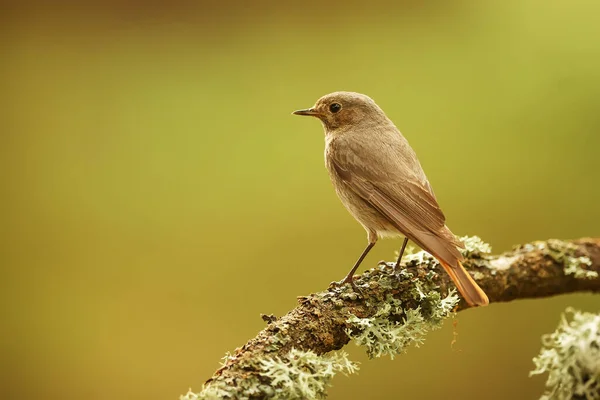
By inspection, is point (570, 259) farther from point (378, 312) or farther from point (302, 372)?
point (302, 372)

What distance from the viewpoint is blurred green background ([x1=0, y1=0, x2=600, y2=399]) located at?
4.75 metres

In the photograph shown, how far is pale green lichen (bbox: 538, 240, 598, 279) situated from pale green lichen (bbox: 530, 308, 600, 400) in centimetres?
99

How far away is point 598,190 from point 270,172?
256 centimetres

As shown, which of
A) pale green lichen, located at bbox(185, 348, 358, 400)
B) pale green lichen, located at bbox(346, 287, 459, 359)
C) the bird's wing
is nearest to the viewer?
pale green lichen, located at bbox(185, 348, 358, 400)

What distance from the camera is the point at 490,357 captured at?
15.3 ft

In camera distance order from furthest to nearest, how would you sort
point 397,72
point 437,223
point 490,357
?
point 397,72, point 490,357, point 437,223

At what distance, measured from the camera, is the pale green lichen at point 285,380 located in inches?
75.6

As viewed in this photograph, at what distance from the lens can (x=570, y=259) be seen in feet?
9.95

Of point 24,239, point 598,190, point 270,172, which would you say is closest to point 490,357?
point 598,190

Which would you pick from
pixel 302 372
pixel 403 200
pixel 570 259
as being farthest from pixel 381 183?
pixel 302 372

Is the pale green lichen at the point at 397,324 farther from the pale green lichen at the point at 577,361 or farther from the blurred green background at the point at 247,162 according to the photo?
the blurred green background at the point at 247,162

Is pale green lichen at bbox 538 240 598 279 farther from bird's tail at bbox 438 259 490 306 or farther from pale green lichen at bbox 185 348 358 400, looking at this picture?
pale green lichen at bbox 185 348 358 400

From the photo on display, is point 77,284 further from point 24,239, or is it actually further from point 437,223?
point 437,223

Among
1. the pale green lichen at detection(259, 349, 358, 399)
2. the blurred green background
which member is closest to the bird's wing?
the pale green lichen at detection(259, 349, 358, 399)
